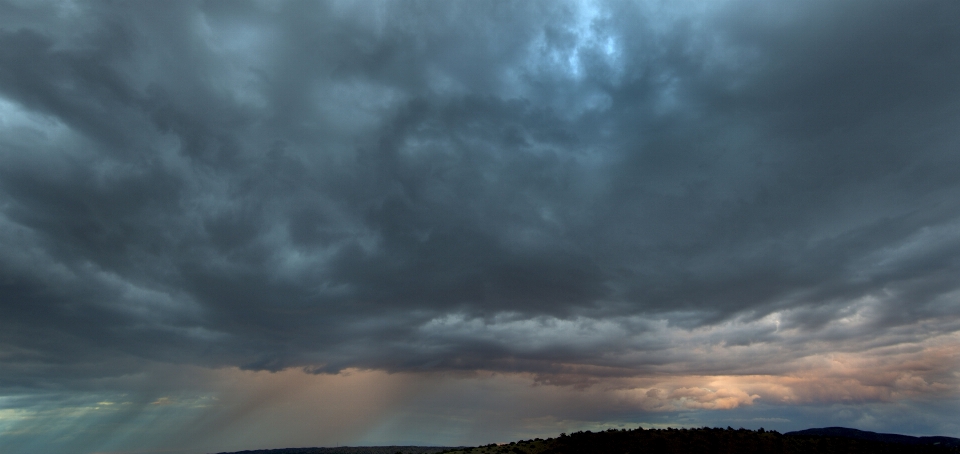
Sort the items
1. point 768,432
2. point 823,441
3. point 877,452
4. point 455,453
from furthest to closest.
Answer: point 455,453 → point 768,432 → point 823,441 → point 877,452

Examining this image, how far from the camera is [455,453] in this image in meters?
107

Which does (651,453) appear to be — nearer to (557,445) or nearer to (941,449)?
(557,445)

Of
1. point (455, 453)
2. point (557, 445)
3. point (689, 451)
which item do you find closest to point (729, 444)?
point (689, 451)

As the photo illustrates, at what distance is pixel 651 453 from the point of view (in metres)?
85.7

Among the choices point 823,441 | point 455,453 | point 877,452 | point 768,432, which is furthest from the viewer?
point 455,453

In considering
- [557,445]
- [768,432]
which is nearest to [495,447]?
[557,445]

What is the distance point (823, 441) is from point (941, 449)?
54.6ft

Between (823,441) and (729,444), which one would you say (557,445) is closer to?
(729,444)

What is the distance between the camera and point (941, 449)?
86.4 metres

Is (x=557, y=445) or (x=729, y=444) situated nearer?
(x=729, y=444)

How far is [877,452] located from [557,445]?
50.3m

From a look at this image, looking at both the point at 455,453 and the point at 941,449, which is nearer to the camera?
the point at 941,449

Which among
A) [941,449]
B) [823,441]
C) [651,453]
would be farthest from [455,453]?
[941,449]

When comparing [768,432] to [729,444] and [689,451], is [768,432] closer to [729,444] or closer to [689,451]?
[729,444]
